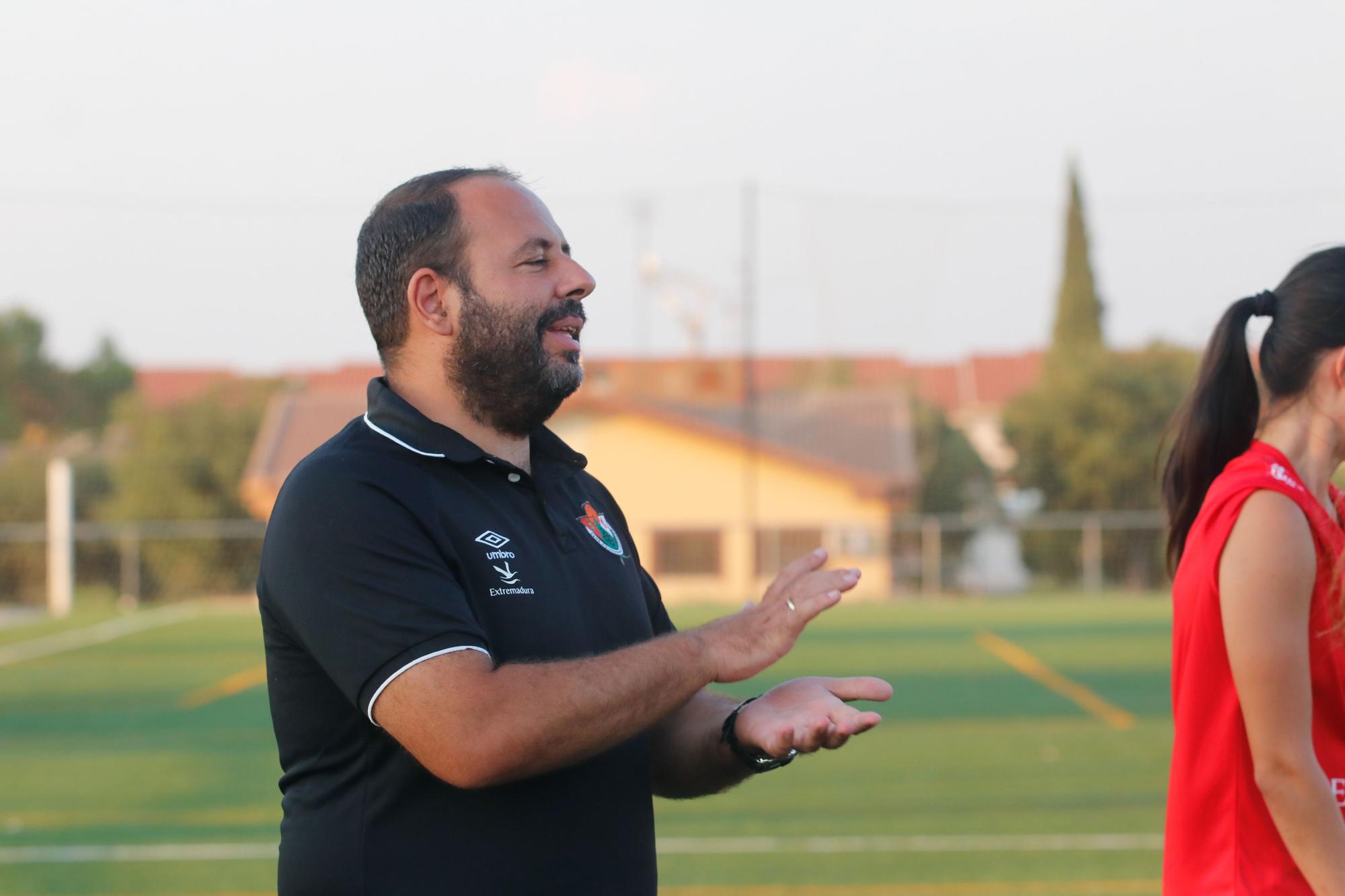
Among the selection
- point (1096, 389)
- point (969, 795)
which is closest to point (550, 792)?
point (969, 795)

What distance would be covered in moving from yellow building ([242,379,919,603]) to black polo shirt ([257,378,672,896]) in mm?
25327

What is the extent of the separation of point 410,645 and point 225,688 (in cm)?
1378

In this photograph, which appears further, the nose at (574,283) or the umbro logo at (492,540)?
the nose at (574,283)

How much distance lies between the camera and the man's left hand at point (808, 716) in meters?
2.33

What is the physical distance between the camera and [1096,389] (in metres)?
28.7

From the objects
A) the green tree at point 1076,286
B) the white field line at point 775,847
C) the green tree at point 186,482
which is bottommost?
the green tree at point 186,482

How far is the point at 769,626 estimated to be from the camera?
2324 millimetres

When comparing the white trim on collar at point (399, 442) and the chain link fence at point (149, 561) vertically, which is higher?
the white trim on collar at point (399, 442)

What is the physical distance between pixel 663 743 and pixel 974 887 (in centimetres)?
438

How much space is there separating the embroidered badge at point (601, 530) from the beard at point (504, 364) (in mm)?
243

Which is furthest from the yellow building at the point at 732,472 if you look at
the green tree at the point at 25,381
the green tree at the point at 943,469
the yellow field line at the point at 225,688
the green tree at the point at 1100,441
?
the yellow field line at the point at 225,688

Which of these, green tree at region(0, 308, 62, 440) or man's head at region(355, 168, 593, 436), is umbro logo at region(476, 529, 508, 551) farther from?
green tree at region(0, 308, 62, 440)

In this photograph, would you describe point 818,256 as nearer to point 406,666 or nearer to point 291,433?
point 291,433

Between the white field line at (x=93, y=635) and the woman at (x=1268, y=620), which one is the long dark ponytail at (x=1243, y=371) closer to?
the woman at (x=1268, y=620)
